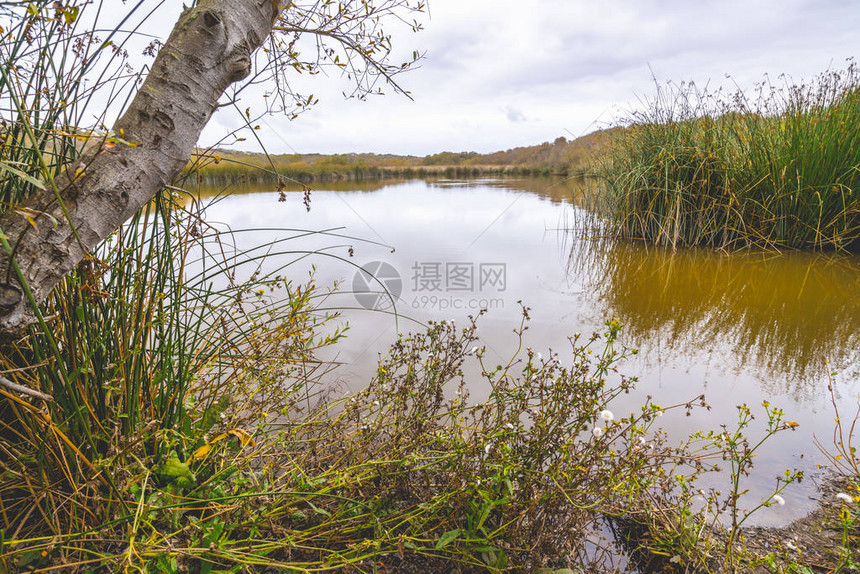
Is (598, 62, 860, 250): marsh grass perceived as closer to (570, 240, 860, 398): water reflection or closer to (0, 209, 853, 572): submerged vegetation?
(570, 240, 860, 398): water reflection

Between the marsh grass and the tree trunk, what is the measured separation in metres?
5.49

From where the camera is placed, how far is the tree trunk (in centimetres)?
94

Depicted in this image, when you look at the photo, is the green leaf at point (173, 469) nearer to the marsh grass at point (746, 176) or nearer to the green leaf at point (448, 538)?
the green leaf at point (448, 538)

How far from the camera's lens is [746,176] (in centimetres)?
528

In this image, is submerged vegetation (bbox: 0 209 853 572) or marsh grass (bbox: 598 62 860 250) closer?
submerged vegetation (bbox: 0 209 853 572)

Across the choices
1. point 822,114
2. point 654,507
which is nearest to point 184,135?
point 654,507

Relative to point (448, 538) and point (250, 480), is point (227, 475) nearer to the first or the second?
point (250, 480)

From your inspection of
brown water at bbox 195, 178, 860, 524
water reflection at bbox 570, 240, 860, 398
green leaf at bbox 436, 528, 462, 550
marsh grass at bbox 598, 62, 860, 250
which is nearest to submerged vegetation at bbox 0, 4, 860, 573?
green leaf at bbox 436, 528, 462, 550

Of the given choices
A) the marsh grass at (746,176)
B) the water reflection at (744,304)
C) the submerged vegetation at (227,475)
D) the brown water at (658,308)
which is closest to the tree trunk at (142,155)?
the submerged vegetation at (227,475)

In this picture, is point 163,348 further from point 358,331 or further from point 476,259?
point 476,259

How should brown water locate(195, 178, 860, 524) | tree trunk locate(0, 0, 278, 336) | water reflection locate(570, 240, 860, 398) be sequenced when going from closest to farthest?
tree trunk locate(0, 0, 278, 336)
brown water locate(195, 178, 860, 524)
water reflection locate(570, 240, 860, 398)

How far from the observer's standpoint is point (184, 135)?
112 centimetres

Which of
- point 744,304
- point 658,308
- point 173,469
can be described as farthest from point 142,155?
point 744,304

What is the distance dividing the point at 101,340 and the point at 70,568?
0.57 meters
